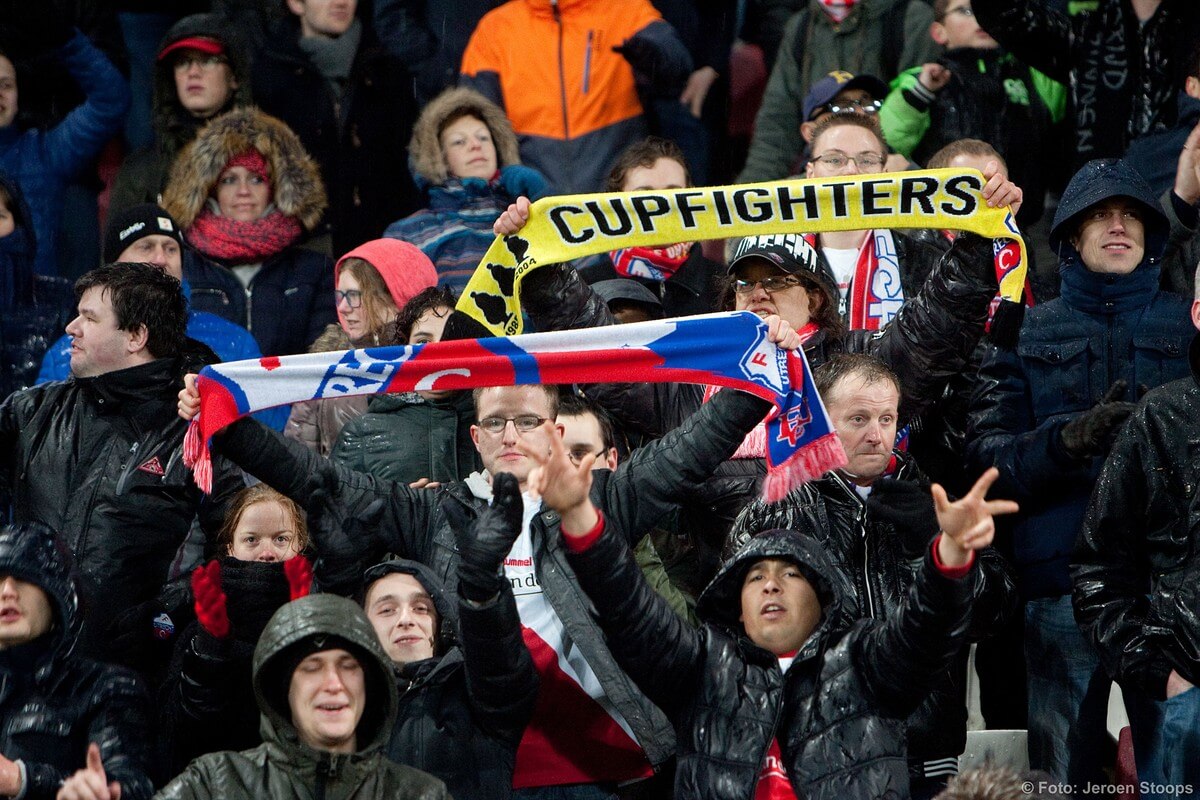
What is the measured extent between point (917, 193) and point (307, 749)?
9.58 feet

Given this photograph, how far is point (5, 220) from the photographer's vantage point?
8023 mm

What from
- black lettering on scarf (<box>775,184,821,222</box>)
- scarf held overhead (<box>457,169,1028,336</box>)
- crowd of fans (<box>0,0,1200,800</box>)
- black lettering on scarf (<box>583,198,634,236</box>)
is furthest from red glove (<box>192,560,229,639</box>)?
black lettering on scarf (<box>775,184,821,222</box>)

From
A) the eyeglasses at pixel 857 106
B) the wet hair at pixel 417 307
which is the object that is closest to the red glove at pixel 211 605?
the wet hair at pixel 417 307

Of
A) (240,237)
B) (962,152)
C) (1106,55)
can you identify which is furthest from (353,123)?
(1106,55)

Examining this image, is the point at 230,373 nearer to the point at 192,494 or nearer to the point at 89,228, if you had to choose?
the point at 192,494

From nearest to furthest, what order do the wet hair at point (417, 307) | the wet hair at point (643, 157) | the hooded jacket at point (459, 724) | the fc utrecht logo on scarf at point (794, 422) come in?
the hooded jacket at point (459, 724) → the fc utrecht logo on scarf at point (794, 422) → the wet hair at point (417, 307) → the wet hair at point (643, 157)

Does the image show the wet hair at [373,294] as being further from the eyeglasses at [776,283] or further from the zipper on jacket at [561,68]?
the zipper on jacket at [561,68]

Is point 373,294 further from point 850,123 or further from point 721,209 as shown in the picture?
point 850,123

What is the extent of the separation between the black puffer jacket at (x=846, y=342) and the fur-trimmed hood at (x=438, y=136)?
7.87 feet

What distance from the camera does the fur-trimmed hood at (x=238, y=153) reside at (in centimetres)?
859

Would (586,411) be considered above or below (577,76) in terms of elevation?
below

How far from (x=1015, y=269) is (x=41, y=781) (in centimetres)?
355

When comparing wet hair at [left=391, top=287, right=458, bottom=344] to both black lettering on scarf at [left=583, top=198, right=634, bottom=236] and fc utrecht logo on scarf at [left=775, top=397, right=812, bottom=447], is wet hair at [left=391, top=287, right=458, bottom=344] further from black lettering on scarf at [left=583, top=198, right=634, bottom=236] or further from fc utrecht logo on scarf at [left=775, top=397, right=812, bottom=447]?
fc utrecht logo on scarf at [left=775, top=397, right=812, bottom=447]

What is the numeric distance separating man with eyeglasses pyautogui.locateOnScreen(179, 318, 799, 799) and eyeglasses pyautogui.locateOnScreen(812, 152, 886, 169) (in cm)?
208
